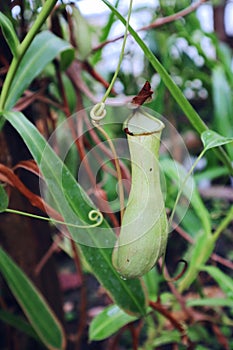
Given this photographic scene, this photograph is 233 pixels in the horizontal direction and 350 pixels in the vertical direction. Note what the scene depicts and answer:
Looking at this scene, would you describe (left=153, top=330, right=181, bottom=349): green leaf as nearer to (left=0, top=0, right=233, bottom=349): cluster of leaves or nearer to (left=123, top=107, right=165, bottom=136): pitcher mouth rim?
(left=0, top=0, right=233, bottom=349): cluster of leaves

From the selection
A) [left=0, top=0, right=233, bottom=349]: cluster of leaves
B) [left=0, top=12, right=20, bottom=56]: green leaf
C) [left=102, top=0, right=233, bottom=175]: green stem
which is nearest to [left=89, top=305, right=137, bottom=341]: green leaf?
[left=0, top=0, right=233, bottom=349]: cluster of leaves

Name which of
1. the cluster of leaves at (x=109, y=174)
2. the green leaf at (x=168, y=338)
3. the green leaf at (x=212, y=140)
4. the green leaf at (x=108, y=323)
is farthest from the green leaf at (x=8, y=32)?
the green leaf at (x=168, y=338)

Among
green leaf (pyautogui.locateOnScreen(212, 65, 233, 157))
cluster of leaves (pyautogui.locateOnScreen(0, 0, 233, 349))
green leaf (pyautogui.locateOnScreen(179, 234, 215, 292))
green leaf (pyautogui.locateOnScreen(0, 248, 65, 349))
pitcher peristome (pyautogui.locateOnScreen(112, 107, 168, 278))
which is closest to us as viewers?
pitcher peristome (pyautogui.locateOnScreen(112, 107, 168, 278))

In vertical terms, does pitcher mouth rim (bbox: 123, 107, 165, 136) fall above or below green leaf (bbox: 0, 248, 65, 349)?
above

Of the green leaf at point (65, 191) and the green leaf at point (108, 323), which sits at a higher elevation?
the green leaf at point (65, 191)

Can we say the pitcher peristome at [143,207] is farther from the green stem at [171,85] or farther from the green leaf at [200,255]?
the green leaf at [200,255]

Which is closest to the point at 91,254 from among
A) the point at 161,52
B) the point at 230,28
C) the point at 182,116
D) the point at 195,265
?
the point at 195,265
